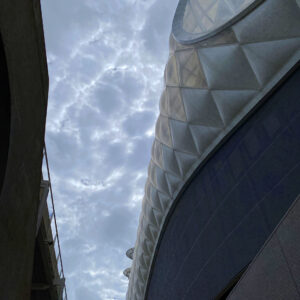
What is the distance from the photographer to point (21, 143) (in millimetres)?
5062

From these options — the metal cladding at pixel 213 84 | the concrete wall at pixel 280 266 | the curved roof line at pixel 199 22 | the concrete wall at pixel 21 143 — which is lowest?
the concrete wall at pixel 280 266

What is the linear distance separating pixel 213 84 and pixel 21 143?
892cm

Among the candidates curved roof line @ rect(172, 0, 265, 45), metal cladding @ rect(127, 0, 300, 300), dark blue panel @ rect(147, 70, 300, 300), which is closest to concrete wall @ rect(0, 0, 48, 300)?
dark blue panel @ rect(147, 70, 300, 300)

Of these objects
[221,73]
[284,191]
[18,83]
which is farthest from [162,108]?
[18,83]

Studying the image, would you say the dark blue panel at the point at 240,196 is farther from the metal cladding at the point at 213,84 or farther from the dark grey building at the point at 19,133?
the dark grey building at the point at 19,133

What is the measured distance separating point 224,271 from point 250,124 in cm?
572

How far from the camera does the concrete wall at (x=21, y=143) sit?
173 inches

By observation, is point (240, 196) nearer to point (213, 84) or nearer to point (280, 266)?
point (213, 84)

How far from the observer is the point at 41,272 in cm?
1137

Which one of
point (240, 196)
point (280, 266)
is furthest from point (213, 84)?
point (280, 266)

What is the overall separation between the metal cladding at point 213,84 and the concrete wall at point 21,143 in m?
7.54

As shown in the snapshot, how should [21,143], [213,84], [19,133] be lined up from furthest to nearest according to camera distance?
[213,84], [21,143], [19,133]

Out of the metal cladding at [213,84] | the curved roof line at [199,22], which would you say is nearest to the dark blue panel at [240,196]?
the metal cladding at [213,84]

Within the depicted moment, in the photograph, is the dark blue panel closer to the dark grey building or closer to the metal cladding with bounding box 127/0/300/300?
the metal cladding with bounding box 127/0/300/300
